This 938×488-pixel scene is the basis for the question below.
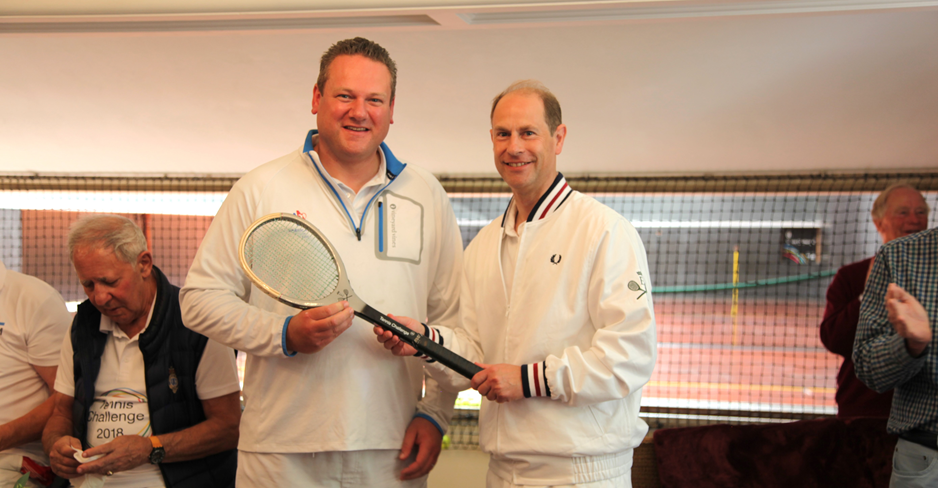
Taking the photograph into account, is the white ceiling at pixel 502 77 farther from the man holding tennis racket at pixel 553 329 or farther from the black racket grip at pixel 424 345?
the black racket grip at pixel 424 345

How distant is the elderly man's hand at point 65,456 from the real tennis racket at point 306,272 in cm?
120

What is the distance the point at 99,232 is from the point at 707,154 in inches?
117

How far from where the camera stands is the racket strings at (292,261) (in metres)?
1.69

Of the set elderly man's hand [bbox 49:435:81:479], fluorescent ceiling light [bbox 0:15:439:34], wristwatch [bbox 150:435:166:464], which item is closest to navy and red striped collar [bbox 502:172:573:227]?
fluorescent ceiling light [bbox 0:15:439:34]

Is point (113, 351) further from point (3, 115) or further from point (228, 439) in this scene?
point (3, 115)

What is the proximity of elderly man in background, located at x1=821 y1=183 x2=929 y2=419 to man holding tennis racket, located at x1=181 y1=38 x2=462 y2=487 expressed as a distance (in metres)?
2.27

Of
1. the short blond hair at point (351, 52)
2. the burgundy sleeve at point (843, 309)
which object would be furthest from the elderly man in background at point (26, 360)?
the burgundy sleeve at point (843, 309)

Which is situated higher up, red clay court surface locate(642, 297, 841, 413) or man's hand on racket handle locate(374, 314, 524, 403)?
man's hand on racket handle locate(374, 314, 524, 403)

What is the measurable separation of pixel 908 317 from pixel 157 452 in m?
2.53

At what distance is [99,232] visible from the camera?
2332 mm

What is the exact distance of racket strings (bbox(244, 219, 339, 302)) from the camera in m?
1.69

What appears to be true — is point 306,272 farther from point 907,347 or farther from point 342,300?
point 907,347

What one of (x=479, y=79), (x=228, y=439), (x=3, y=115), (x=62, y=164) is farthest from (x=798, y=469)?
(x=62, y=164)

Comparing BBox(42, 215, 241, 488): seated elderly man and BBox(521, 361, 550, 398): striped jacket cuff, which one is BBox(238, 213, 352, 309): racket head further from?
BBox(42, 215, 241, 488): seated elderly man
